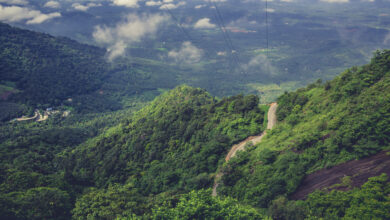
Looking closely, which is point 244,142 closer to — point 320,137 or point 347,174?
point 320,137

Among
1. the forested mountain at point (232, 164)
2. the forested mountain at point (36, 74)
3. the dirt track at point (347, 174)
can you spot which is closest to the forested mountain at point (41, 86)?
the forested mountain at point (36, 74)

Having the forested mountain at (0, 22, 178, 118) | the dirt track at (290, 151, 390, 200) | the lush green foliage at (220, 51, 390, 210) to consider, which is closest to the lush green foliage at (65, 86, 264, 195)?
the lush green foliage at (220, 51, 390, 210)

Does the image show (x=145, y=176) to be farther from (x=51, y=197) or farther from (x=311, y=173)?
(x=311, y=173)

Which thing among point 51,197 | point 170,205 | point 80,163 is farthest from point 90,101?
point 170,205

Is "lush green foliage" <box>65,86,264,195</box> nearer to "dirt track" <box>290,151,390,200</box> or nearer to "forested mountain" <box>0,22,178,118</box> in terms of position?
"dirt track" <box>290,151,390,200</box>

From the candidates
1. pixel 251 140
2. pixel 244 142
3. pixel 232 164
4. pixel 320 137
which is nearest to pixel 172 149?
pixel 244 142

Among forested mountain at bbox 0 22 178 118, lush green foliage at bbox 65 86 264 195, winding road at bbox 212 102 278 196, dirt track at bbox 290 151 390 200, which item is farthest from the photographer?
forested mountain at bbox 0 22 178 118

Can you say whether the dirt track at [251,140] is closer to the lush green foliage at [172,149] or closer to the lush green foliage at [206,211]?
the lush green foliage at [172,149]
